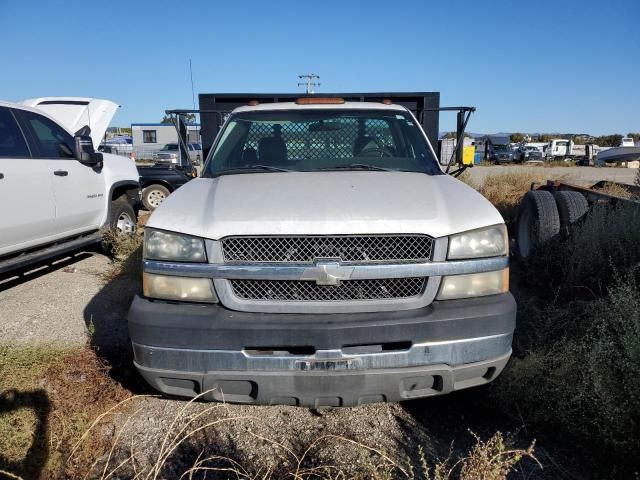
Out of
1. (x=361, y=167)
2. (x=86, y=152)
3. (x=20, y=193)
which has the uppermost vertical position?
(x=86, y=152)

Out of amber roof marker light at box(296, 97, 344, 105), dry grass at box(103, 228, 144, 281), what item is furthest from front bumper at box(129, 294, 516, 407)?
dry grass at box(103, 228, 144, 281)

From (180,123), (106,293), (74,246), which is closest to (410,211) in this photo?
(180,123)

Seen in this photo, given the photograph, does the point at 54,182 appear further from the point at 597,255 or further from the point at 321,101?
the point at 597,255

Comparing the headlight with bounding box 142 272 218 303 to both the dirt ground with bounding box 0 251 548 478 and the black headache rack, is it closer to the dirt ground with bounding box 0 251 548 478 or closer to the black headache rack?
the dirt ground with bounding box 0 251 548 478

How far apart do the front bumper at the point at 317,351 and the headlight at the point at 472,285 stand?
7 centimetres

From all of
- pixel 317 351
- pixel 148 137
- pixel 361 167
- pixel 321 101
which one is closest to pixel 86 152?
pixel 321 101

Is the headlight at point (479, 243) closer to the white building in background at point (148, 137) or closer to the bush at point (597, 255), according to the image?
the bush at point (597, 255)

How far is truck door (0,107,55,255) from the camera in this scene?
4719mm

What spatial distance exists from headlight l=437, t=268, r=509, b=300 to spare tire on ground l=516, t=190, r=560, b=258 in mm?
2968

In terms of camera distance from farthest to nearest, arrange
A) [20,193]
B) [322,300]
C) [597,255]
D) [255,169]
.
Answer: [20,193] → [597,255] → [255,169] → [322,300]

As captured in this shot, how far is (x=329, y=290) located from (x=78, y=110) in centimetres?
616

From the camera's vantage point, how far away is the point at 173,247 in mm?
2592

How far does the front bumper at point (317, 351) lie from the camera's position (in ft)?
7.79

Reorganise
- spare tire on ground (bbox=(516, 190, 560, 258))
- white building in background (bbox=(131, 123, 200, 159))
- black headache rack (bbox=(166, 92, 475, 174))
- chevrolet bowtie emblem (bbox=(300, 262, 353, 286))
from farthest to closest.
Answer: white building in background (bbox=(131, 123, 200, 159)) → black headache rack (bbox=(166, 92, 475, 174)) → spare tire on ground (bbox=(516, 190, 560, 258)) → chevrolet bowtie emblem (bbox=(300, 262, 353, 286))
